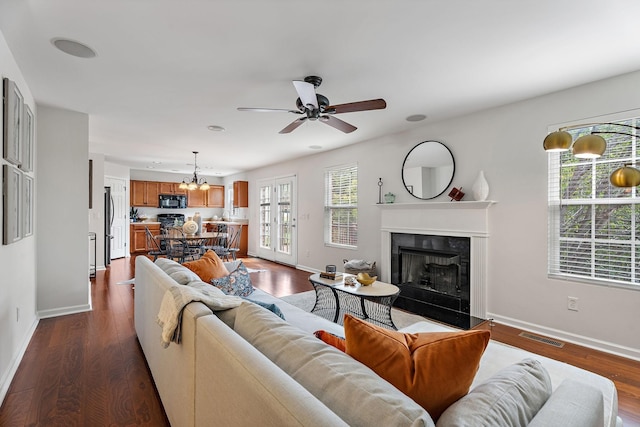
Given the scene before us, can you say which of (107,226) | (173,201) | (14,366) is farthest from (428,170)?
(173,201)

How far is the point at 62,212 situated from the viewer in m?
3.72

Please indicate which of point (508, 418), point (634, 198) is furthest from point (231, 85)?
point (634, 198)

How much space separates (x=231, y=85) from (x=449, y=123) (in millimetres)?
2688

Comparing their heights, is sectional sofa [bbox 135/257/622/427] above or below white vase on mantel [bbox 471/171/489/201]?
below

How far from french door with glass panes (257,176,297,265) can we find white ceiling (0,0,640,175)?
334 cm

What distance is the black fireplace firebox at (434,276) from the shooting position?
384cm

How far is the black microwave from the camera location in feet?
30.7

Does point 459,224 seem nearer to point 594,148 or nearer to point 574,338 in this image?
point 574,338

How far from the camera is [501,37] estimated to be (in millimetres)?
2213

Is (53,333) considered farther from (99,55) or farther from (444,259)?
(444,259)

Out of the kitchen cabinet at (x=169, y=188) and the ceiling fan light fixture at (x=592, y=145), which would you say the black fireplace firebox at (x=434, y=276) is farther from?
the kitchen cabinet at (x=169, y=188)

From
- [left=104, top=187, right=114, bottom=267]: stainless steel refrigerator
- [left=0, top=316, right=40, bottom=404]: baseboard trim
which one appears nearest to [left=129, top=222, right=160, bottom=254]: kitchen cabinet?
[left=104, top=187, right=114, bottom=267]: stainless steel refrigerator

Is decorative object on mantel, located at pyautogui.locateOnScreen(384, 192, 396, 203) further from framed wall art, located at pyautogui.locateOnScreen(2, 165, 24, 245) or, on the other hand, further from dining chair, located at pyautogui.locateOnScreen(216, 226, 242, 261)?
framed wall art, located at pyautogui.locateOnScreen(2, 165, 24, 245)

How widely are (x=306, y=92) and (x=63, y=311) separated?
12.3ft
